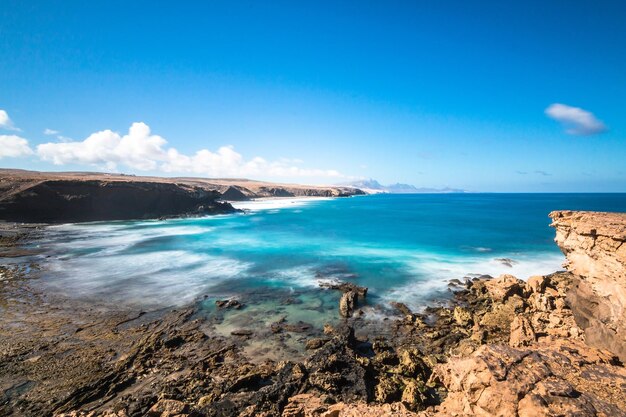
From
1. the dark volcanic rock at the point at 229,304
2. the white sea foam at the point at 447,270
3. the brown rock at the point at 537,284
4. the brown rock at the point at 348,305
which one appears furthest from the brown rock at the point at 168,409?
the brown rock at the point at 537,284

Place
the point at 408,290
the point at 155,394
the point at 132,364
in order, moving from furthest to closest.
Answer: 1. the point at 408,290
2. the point at 132,364
3. the point at 155,394

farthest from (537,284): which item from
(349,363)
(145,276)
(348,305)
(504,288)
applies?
(145,276)

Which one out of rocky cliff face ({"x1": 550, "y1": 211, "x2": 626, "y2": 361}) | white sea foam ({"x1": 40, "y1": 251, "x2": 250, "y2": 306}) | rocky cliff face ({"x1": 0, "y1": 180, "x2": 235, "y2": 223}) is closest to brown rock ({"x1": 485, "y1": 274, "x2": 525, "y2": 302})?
rocky cliff face ({"x1": 550, "y1": 211, "x2": 626, "y2": 361})

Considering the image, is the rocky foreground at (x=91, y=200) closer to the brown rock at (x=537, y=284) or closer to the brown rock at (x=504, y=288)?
the brown rock at (x=504, y=288)

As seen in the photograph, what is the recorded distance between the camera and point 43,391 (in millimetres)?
9117

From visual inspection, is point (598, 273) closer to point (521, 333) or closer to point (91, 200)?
point (521, 333)

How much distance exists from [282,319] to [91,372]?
25.9 feet

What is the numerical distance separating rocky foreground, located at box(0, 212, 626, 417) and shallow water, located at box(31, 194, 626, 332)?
2526mm

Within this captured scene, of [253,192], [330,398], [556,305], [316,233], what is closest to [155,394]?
[330,398]

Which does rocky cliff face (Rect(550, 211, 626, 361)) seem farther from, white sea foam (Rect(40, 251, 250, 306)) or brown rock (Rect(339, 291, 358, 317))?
white sea foam (Rect(40, 251, 250, 306))

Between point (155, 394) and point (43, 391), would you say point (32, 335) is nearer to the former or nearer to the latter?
point (43, 391)

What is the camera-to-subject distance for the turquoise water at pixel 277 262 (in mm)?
18469

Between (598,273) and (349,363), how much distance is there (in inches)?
340

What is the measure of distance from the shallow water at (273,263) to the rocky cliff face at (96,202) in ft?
24.0
